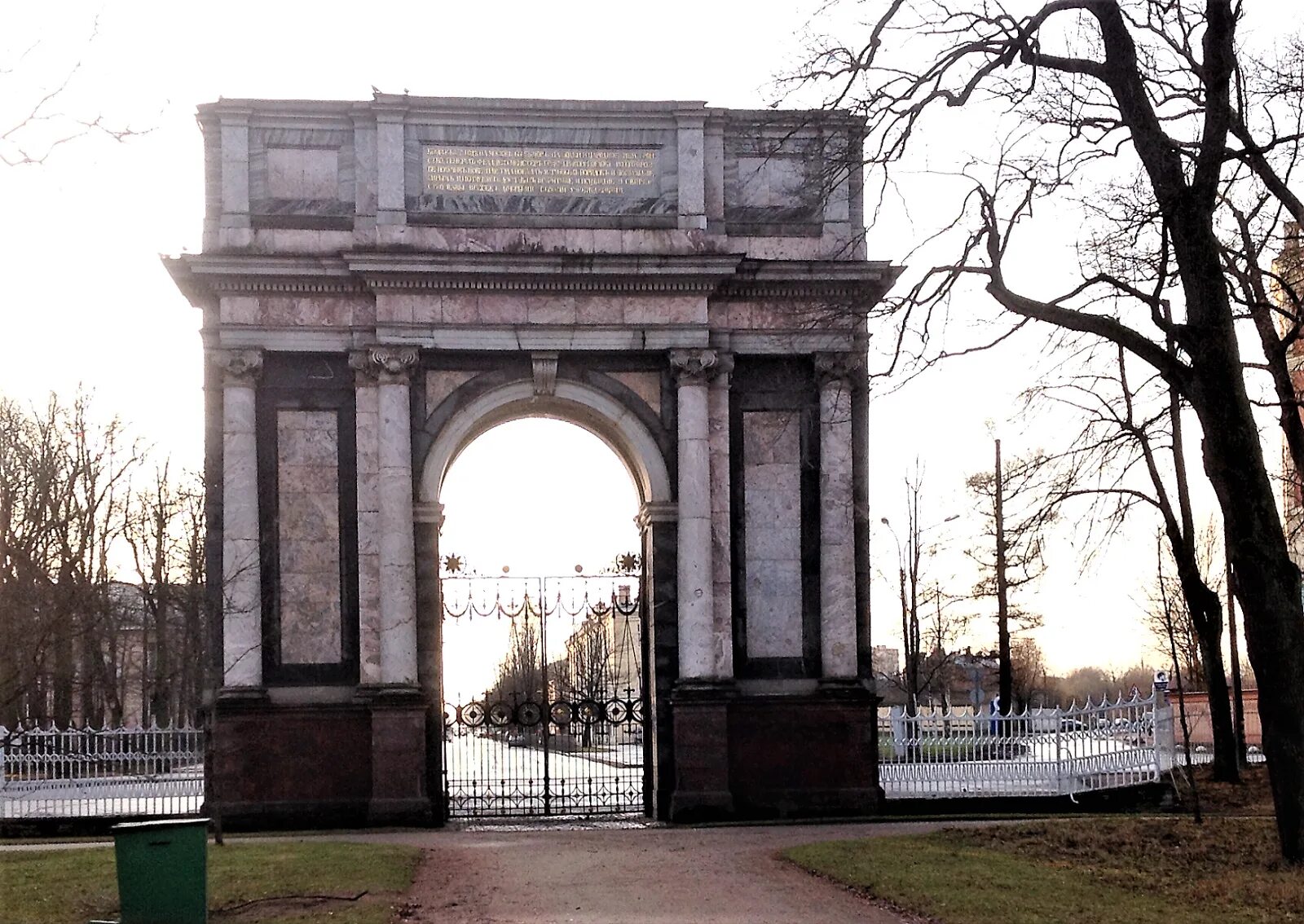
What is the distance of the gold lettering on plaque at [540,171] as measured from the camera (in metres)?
25.1

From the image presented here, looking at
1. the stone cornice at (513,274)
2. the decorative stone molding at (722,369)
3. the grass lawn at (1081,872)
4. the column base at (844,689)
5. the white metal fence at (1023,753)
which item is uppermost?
the stone cornice at (513,274)

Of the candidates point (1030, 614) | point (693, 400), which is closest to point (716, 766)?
point (693, 400)

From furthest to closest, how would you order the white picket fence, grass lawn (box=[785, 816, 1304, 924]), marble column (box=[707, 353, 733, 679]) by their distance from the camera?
1. the white picket fence
2. marble column (box=[707, 353, 733, 679])
3. grass lawn (box=[785, 816, 1304, 924])

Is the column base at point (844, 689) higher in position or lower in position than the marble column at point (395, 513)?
lower

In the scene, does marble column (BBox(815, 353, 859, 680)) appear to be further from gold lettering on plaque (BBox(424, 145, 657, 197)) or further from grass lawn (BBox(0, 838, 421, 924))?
grass lawn (BBox(0, 838, 421, 924))

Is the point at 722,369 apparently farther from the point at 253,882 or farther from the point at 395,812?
the point at 253,882

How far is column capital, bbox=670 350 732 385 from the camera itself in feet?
81.5

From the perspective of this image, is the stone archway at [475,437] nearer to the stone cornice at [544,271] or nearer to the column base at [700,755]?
the column base at [700,755]

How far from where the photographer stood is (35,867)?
1781cm

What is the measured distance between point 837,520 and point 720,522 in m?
1.79

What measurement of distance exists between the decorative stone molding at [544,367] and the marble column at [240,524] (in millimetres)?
4059

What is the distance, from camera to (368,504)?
24.5 meters

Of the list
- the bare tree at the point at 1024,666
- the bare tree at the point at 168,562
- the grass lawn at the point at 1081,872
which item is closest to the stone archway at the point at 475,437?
the grass lawn at the point at 1081,872

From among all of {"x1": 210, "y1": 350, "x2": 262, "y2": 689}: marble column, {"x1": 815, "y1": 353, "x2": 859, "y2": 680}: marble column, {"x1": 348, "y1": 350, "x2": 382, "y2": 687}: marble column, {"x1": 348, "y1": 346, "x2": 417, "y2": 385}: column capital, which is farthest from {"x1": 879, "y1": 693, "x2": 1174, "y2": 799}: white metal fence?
{"x1": 210, "y1": 350, "x2": 262, "y2": 689}: marble column
